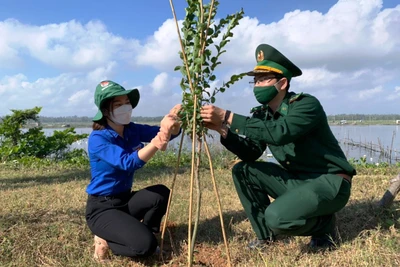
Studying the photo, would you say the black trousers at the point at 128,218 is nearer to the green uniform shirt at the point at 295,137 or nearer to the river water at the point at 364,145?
the river water at the point at 364,145

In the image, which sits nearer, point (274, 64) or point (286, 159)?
point (274, 64)

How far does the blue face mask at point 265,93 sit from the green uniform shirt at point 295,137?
0.33 feet

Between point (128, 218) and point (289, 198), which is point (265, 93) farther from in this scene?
point (128, 218)

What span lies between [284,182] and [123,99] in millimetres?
1455

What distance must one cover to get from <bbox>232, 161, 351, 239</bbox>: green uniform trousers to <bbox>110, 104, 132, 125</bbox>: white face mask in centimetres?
100

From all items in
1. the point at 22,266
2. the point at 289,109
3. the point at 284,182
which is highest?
the point at 289,109

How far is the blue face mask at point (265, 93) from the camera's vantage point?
8.97 ft

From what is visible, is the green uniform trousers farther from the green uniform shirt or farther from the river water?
the river water

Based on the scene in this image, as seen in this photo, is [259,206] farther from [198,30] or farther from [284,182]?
[198,30]

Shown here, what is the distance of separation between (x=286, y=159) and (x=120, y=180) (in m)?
1.34

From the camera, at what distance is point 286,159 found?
2928 millimetres

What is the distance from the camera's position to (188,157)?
8.48 m

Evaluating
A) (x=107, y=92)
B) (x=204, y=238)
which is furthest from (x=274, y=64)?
(x=204, y=238)

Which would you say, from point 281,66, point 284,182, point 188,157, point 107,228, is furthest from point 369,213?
point 188,157
